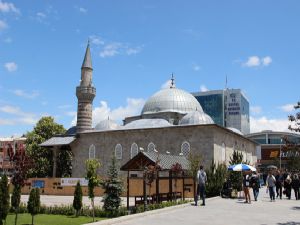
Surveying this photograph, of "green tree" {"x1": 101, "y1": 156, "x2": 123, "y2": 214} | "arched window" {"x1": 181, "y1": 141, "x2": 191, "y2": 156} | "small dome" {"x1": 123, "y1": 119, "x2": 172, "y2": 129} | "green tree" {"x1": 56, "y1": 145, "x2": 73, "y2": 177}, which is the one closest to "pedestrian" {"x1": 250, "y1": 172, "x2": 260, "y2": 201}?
"green tree" {"x1": 101, "y1": 156, "x2": 123, "y2": 214}

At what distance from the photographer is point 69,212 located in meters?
15.3

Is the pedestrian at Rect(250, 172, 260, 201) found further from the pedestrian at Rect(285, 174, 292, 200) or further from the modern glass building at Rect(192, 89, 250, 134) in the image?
the modern glass building at Rect(192, 89, 250, 134)

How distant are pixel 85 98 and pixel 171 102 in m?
9.25

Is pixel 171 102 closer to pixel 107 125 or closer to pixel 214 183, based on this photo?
pixel 107 125

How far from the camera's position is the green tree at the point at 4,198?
11.0m

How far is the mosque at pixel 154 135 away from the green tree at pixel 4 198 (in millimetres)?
16726

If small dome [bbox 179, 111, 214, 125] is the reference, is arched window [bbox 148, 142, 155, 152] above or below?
below

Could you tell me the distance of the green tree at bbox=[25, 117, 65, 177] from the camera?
129 feet

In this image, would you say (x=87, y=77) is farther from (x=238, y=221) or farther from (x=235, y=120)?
(x=235, y=120)

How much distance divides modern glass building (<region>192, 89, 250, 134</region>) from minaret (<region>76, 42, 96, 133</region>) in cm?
6353

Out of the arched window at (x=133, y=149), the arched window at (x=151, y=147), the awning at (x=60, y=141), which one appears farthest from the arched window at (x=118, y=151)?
the awning at (x=60, y=141)

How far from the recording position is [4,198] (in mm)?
11289

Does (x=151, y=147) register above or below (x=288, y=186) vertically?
above

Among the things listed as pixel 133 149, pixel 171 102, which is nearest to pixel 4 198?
pixel 133 149
